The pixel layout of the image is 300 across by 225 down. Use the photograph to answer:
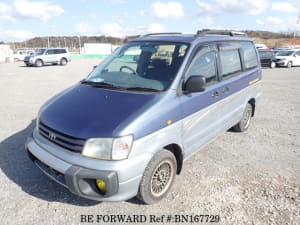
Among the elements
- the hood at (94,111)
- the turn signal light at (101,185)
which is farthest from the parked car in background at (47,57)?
the turn signal light at (101,185)

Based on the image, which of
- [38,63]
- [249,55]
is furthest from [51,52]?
[249,55]

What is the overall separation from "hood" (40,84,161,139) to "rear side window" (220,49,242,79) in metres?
1.61

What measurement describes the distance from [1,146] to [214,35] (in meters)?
4.28

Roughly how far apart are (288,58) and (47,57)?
22.0 meters

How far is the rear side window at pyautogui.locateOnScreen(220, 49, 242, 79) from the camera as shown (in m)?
3.59

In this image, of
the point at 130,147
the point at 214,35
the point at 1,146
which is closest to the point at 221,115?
the point at 214,35

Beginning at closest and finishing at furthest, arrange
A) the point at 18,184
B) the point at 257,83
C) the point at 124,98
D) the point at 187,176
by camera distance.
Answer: the point at 124,98 → the point at 18,184 → the point at 187,176 → the point at 257,83

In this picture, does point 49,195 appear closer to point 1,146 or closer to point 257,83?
point 1,146

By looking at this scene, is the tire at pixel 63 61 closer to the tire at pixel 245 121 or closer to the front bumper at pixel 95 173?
the tire at pixel 245 121

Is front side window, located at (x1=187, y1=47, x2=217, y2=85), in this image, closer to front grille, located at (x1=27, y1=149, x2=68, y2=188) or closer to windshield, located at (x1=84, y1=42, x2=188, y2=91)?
windshield, located at (x1=84, y1=42, x2=188, y2=91)

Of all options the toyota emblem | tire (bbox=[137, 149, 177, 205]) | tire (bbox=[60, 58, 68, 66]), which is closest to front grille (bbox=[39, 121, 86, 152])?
the toyota emblem

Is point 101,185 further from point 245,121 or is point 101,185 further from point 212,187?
point 245,121

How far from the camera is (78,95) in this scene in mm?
2881

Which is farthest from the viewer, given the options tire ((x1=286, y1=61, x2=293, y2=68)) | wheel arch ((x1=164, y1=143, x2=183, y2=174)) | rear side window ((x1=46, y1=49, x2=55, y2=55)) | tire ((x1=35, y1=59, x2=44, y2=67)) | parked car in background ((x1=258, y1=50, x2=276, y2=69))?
rear side window ((x1=46, y1=49, x2=55, y2=55))
